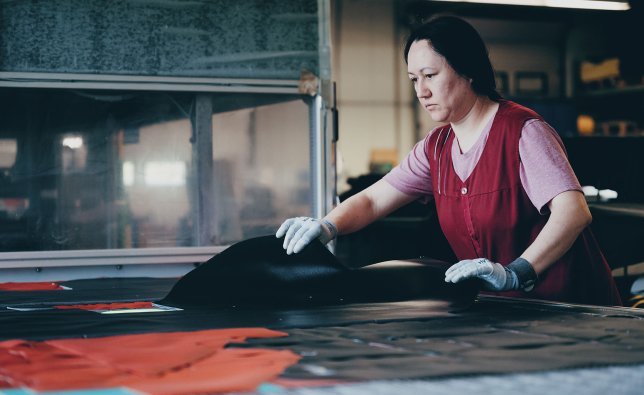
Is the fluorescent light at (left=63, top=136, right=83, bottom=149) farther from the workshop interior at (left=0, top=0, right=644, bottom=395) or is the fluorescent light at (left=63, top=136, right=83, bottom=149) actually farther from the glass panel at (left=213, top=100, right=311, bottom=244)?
the glass panel at (left=213, top=100, right=311, bottom=244)

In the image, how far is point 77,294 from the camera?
5.51ft

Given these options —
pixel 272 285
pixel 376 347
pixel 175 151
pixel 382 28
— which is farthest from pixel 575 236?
pixel 382 28

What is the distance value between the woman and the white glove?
0.11 meters

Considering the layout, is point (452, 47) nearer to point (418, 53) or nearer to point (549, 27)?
point (418, 53)

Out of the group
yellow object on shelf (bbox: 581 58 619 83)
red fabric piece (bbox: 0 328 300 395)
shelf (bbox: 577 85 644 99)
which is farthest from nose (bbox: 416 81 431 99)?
yellow object on shelf (bbox: 581 58 619 83)

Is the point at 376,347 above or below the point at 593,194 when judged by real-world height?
below

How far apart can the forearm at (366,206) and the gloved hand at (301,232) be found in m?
0.09

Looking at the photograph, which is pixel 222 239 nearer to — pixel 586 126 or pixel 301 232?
pixel 301 232

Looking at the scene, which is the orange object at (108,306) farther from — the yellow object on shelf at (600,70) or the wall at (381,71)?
the wall at (381,71)

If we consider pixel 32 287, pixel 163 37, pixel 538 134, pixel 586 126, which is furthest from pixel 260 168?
pixel 586 126

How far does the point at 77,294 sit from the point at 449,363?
108cm

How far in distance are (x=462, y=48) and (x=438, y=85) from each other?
10 cm

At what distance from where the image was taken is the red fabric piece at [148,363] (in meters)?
0.73

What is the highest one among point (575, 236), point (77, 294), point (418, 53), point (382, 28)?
point (382, 28)
